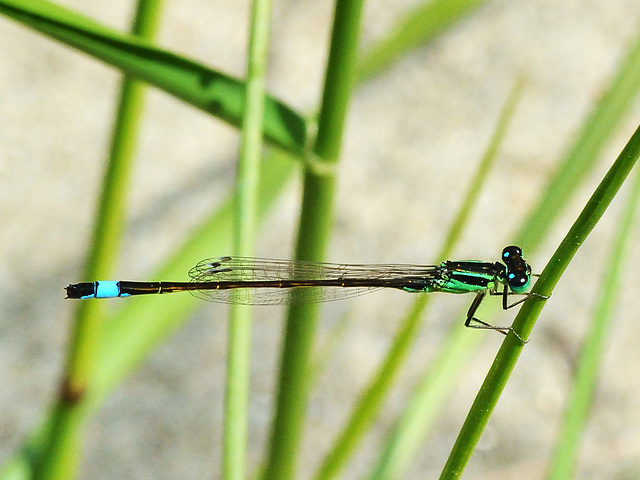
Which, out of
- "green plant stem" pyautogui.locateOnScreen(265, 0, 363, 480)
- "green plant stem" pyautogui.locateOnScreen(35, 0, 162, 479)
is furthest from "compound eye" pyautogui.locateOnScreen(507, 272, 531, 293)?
"green plant stem" pyautogui.locateOnScreen(35, 0, 162, 479)

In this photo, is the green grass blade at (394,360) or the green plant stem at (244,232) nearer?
the green plant stem at (244,232)

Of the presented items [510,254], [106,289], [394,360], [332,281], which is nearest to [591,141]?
[510,254]

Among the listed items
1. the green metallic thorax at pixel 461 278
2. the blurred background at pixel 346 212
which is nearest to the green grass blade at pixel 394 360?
the green metallic thorax at pixel 461 278

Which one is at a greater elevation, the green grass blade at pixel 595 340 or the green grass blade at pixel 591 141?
the green grass blade at pixel 591 141

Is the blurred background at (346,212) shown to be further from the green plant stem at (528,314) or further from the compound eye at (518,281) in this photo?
the green plant stem at (528,314)

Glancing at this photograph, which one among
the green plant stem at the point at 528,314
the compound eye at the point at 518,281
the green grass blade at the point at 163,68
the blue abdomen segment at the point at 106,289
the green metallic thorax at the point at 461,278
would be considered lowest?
the green plant stem at the point at 528,314

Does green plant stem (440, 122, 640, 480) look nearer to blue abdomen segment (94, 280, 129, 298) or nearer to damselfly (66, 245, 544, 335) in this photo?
damselfly (66, 245, 544, 335)

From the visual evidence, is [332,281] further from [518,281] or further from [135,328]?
[135,328]
